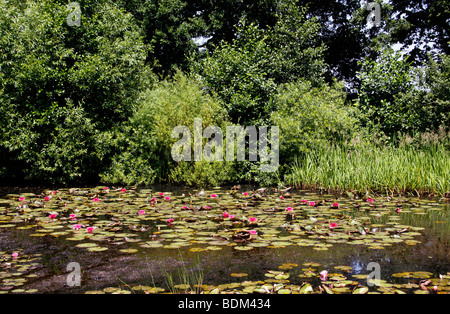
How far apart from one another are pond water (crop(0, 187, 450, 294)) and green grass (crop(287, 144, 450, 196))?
985 mm

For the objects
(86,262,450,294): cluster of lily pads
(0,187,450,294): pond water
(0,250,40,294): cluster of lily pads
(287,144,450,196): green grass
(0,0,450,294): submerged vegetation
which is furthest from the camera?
(287,144,450,196): green grass

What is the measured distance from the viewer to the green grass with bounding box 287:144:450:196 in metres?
7.93

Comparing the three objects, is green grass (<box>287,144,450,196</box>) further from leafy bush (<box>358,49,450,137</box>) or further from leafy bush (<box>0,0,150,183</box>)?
leafy bush (<box>0,0,150,183</box>)

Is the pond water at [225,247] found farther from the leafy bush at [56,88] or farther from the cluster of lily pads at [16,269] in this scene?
the leafy bush at [56,88]

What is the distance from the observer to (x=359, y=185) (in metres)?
8.27

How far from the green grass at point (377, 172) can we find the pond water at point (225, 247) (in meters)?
0.99

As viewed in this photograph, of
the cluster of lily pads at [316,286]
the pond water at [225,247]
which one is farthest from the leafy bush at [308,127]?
the cluster of lily pads at [316,286]

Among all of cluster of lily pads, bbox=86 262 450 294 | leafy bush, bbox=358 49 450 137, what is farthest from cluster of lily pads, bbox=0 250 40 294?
leafy bush, bbox=358 49 450 137

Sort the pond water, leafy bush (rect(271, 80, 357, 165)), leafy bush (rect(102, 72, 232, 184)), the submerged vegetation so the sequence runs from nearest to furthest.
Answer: the pond water < the submerged vegetation < leafy bush (rect(271, 80, 357, 165)) < leafy bush (rect(102, 72, 232, 184))

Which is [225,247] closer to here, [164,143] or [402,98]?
[164,143]

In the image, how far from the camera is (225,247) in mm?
4258
